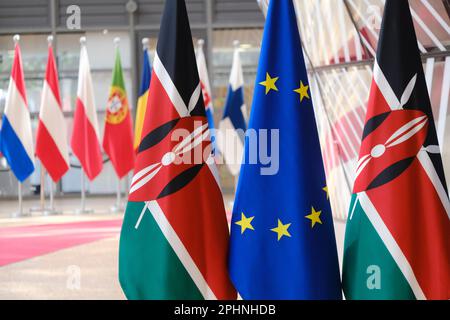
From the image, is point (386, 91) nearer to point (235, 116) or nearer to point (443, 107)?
point (443, 107)

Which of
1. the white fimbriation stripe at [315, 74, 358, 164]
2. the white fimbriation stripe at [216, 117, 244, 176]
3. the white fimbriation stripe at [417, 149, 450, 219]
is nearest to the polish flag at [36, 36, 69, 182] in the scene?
the white fimbriation stripe at [216, 117, 244, 176]

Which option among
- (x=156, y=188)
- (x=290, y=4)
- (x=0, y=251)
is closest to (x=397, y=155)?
(x=290, y=4)

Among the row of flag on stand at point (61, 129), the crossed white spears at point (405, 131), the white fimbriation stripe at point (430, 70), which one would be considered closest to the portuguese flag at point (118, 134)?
the row of flag on stand at point (61, 129)

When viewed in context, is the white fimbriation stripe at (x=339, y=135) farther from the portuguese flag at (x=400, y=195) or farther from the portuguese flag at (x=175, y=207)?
the portuguese flag at (x=175, y=207)

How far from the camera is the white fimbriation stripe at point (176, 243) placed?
7.25 feet

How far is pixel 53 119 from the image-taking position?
10148mm

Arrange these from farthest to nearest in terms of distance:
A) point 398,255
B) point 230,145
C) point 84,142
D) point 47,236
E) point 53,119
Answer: point 230,145 < point 84,142 < point 53,119 < point 47,236 < point 398,255

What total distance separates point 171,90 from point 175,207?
1.29 feet

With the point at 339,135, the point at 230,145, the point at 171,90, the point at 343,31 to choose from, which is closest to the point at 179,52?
the point at 171,90

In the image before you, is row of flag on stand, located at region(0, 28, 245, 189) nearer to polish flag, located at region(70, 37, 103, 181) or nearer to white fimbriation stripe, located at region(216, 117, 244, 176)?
polish flag, located at region(70, 37, 103, 181)
